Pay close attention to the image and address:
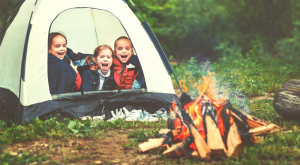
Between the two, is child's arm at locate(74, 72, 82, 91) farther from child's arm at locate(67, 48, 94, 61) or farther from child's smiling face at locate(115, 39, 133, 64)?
child's smiling face at locate(115, 39, 133, 64)

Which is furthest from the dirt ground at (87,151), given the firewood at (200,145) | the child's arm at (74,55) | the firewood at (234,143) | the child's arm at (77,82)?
the child's arm at (74,55)

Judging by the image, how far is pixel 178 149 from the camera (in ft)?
8.63

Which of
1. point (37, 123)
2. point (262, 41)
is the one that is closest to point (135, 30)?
point (37, 123)

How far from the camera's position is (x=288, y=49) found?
1030 cm

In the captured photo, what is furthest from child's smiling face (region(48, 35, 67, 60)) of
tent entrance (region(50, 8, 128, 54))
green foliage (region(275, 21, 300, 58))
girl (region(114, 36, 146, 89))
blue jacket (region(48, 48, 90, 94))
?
green foliage (region(275, 21, 300, 58))

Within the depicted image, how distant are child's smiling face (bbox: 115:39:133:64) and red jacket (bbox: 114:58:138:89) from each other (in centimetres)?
12

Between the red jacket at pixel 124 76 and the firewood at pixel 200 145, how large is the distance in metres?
2.47

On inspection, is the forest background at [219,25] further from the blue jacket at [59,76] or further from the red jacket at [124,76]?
the blue jacket at [59,76]

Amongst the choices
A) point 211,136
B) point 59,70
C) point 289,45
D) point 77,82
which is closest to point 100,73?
point 77,82

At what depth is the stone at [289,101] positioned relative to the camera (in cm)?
360

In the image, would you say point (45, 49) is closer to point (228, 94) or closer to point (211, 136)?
point (211, 136)

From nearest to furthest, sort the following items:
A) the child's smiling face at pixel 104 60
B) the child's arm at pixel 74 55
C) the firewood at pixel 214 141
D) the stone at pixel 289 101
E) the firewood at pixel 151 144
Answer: the firewood at pixel 214 141, the firewood at pixel 151 144, the stone at pixel 289 101, the child's smiling face at pixel 104 60, the child's arm at pixel 74 55

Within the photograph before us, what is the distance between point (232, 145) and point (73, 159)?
1623mm

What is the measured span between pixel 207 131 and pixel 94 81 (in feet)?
10.0
